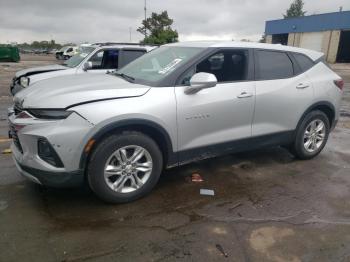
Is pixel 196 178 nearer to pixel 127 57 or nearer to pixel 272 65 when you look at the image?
pixel 272 65

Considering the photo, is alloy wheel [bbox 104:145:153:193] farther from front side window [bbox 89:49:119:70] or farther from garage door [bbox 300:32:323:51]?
garage door [bbox 300:32:323:51]

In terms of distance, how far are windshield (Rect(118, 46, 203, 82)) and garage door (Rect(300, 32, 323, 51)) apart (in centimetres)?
4278

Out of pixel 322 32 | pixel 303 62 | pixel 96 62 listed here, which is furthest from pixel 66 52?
pixel 303 62

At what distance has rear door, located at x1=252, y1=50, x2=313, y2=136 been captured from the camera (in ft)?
14.5

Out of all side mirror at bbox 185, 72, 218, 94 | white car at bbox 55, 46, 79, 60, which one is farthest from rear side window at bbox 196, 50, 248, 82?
white car at bbox 55, 46, 79, 60

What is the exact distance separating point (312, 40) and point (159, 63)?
4417cm

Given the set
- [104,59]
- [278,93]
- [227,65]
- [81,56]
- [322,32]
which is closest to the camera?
[227,65]

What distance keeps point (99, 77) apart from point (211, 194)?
78.4 inches

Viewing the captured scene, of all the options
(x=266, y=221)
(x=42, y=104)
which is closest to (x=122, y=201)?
(x=42, y=104)

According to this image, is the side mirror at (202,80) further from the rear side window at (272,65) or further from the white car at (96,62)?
the white car at (96,62)

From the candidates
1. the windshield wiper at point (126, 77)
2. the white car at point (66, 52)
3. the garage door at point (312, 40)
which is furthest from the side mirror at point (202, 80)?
the garage door at point (312, 40)

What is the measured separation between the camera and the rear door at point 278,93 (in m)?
4.43

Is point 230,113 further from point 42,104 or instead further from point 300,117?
point 42,104

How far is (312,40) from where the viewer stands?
142ft
